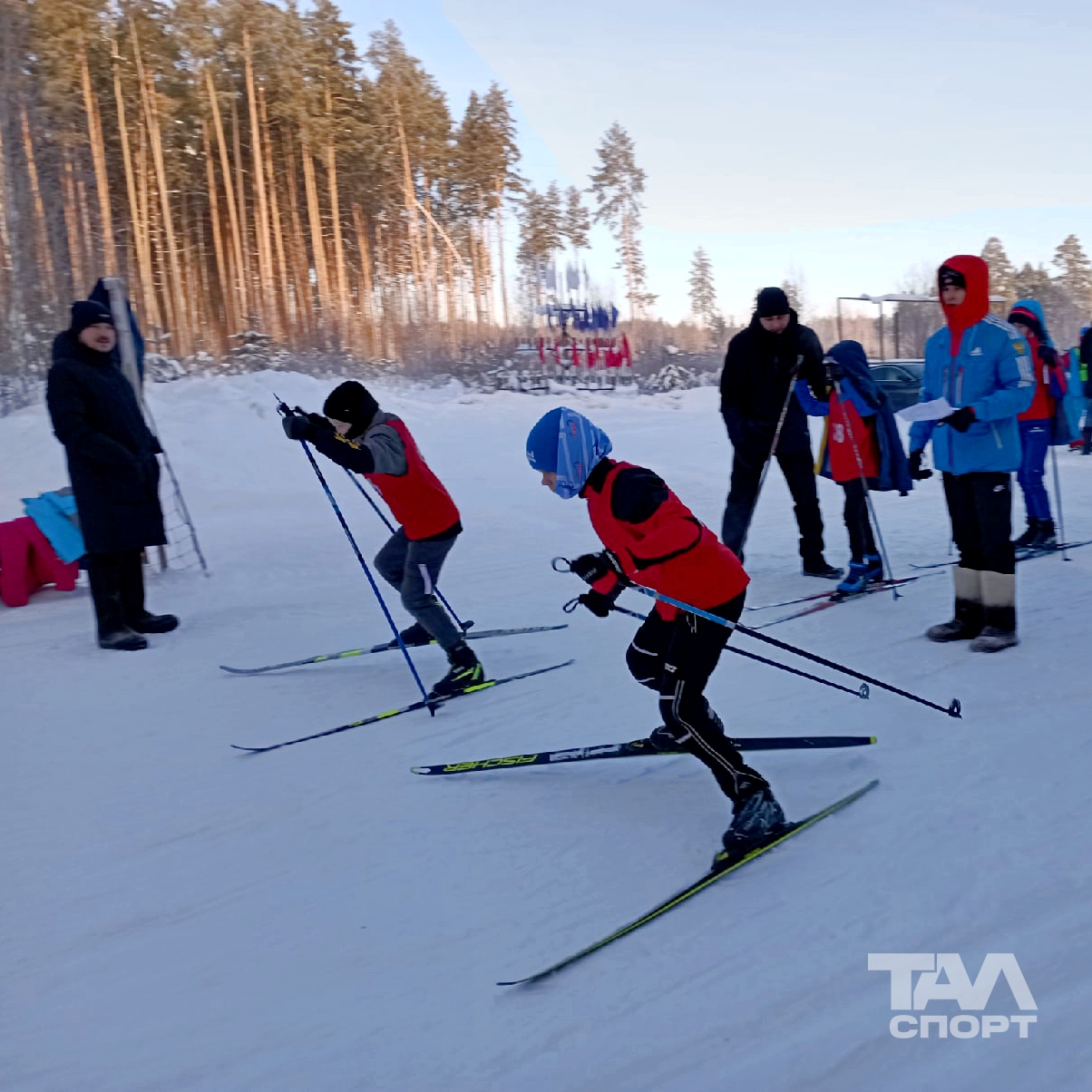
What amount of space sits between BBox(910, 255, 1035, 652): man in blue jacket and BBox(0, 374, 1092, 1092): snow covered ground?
0.27m

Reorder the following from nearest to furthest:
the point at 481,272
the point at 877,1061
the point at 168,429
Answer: the point at 877,1061 → the point at 168,429 → the point at 481,272

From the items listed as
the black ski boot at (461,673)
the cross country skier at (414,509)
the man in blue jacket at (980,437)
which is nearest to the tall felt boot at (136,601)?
the cross country skier at (414,509)

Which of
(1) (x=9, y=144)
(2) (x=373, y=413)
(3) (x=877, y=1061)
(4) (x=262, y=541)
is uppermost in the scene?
(1) (x=9, y=144)

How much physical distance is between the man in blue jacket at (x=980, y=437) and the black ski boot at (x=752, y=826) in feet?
7.17

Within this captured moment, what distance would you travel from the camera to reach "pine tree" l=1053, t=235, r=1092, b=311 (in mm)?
61156

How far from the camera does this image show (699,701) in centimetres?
288

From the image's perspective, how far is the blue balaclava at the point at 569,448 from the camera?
303 centimetres

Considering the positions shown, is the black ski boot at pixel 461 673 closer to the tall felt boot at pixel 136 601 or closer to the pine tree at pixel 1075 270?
the tall felt boot at pixel 136 601

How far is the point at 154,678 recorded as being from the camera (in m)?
4.95

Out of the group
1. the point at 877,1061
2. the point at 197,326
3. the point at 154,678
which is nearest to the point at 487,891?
the point at 877,1061

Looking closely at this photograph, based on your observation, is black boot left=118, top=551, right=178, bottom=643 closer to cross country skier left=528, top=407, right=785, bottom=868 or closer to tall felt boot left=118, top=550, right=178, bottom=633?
tall felt boot left=118, top=550, right=178, bottom=633

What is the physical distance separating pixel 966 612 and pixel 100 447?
4908 millimetres

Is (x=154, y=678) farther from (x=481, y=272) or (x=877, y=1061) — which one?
(x=481, y=272)

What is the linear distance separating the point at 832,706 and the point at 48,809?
3075mm
